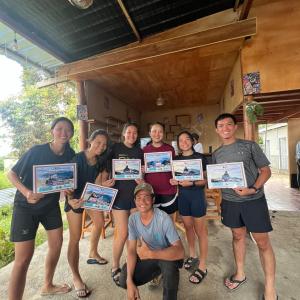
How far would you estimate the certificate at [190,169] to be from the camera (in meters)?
1.95

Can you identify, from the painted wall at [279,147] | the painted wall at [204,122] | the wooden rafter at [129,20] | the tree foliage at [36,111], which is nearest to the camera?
the wooden rafter at [129,20]

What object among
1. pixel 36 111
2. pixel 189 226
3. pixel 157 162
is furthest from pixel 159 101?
pixel 36 111

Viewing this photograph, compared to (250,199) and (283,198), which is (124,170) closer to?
(250,199)

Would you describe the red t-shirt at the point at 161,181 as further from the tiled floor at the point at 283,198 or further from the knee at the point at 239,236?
the tiled floor at the point at 283,198

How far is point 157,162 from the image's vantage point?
2.03m

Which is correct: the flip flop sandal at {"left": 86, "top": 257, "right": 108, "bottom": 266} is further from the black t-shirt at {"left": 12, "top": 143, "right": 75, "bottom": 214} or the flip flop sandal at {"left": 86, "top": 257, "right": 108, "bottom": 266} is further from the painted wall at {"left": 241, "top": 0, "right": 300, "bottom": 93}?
the painted wall at {"left": 241, "top": 0, "right": 300, "bottom": 93}

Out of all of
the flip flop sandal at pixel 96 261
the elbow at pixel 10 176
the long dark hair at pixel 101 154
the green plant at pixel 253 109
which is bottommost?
the flip flop sandal at pixel 96 261

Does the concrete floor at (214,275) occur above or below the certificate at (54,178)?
below

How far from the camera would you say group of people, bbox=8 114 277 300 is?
156 cm

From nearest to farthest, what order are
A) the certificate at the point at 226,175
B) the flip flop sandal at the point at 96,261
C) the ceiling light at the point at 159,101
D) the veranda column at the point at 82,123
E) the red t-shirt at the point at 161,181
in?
1. the certificate at the point at 226,175
2. the red t-shirt at the point at 161,181
3. the flip flop sandal at the point at 96,261
4. the veranda column at the point at 82,123
5. the ceiling light at the point at 159,101

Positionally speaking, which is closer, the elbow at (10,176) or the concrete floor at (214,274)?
the elbow at (10,176)

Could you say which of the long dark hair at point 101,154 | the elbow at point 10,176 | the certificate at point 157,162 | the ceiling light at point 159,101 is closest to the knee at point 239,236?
the certificate at point 157,162

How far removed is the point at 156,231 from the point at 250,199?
83 centimetres

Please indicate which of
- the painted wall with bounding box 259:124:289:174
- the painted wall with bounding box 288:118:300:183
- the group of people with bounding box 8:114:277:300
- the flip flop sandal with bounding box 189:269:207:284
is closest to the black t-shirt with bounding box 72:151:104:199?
the group of people with bounding box 8:114:277:300
